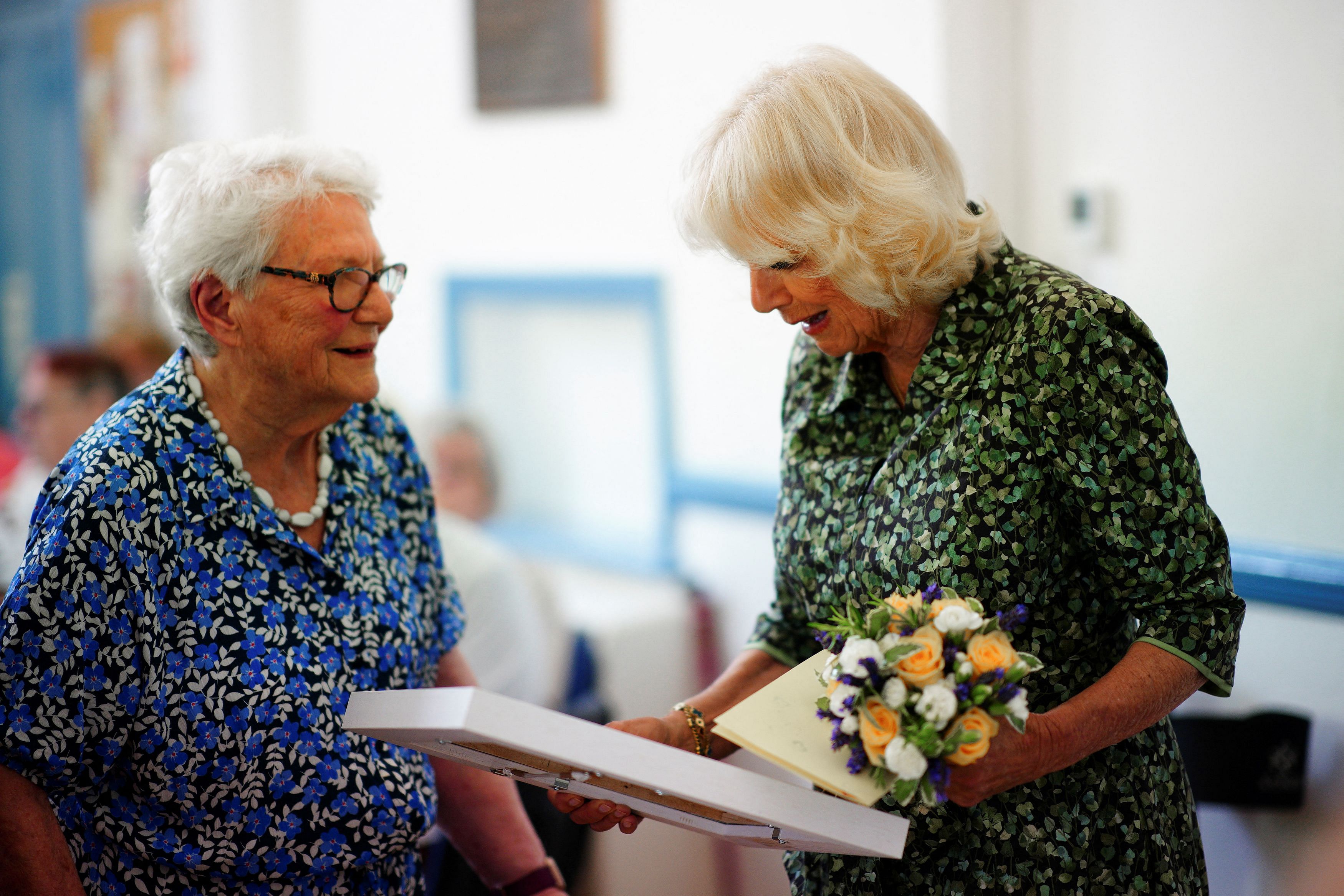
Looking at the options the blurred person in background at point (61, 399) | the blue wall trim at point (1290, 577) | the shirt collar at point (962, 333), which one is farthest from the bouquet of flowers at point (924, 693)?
the blurred person in background at point (61, 399)

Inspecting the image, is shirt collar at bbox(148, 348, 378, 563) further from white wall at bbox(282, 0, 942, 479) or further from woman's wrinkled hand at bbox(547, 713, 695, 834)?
white wall at bbox(282, 0, 942, 479)

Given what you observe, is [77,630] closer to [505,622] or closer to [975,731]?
[975,731]

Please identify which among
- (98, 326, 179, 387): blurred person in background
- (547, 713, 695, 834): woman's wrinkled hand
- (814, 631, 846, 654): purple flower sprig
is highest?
(98, 326, 179, 387): blurred person in background

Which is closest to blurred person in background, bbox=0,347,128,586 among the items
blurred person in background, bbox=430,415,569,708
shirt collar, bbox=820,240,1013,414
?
blurred person in background, bbox=430,415,569,708

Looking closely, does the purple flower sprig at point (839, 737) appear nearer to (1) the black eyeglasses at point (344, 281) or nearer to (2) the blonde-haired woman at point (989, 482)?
(2) the blonde-haired woman at point (989, 482)

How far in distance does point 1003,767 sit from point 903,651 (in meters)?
0.18

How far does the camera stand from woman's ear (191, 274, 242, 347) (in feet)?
4.86

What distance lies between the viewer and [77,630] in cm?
129

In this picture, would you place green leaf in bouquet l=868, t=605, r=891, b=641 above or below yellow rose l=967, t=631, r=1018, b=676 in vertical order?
above

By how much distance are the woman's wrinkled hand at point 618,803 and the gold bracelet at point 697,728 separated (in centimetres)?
2

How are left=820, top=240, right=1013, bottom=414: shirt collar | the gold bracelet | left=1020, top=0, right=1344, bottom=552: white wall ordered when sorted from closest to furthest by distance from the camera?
left=820, top=240, right=1013, bottom=414: shirt collar < the gold bracelet < left=1020, top=0, right=1344, bottom=552: white wall

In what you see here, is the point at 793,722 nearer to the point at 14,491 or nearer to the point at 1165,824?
the point at 1165,824

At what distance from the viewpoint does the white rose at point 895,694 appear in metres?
1.15

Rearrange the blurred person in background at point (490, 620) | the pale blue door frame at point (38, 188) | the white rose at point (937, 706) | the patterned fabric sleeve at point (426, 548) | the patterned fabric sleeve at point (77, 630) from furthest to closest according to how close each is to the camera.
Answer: the pale blue door frame at point (38, 188) → the blurred person in background at point (490, 620) → the patterned fabric sleeve at point (426, 548) → the patterned fabric sleeve at point (77, 630) → the white rose at point (937, 706)
